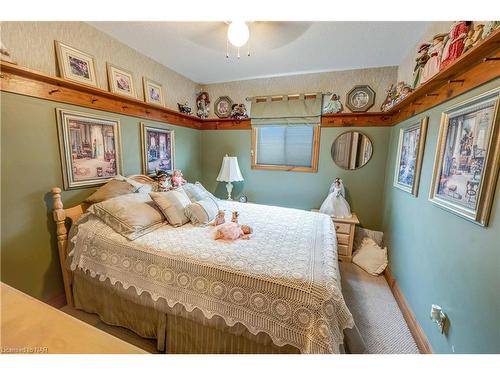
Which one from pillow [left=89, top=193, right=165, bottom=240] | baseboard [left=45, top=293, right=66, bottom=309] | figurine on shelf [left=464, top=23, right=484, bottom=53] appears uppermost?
figurine on shelf [left=464, top=23, right=484, bottom=53]

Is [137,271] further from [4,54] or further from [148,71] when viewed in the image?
[148,71]

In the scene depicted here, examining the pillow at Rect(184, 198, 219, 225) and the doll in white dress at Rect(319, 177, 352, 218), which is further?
the doll in white dress at Rect(319, 177, 352, 218)

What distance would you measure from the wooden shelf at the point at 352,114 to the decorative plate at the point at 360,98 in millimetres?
117

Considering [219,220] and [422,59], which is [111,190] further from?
[422,59]

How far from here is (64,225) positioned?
163cm

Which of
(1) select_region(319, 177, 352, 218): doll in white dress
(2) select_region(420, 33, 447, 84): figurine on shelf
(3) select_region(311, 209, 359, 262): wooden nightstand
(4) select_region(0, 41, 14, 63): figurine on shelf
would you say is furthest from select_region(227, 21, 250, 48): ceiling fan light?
(3) select_region(311, 209, 359, 262): wooden nightstand

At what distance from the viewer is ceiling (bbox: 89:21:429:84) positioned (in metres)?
1.70

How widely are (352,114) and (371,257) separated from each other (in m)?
1.89

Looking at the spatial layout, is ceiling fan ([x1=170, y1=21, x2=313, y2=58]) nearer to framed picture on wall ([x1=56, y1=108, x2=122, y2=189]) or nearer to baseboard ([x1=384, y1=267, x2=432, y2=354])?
framed picture on wall ([x1=56, y1=108, x2=122, y2=189])

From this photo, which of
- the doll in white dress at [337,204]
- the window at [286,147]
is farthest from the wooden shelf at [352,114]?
the doll in white dress at [337,204]

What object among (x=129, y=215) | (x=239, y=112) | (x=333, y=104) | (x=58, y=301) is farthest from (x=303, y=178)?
(x=58, y=301)

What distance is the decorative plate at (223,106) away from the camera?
3.20 metres

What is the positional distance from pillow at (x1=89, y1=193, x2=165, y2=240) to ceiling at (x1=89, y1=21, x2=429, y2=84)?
1.61 meters

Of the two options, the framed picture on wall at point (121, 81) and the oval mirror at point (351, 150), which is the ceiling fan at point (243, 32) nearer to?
the framed picture on wall at point (121, 81)
